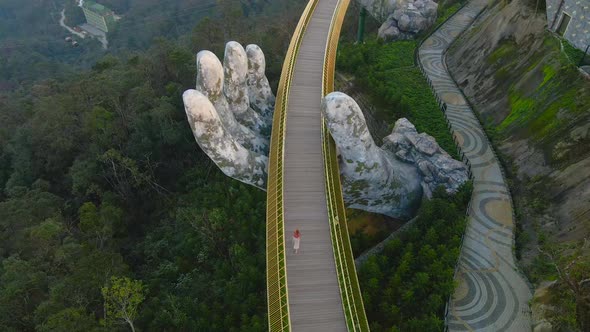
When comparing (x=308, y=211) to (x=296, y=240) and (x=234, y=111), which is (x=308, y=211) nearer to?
(x=296, y=240)

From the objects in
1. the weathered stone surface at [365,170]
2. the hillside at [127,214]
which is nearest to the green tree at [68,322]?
the hillside at [127,214]

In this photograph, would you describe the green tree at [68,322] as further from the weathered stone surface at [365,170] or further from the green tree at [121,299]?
the weathered stone surface at [365,170]

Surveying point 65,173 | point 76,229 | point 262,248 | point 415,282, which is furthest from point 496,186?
point 65,173

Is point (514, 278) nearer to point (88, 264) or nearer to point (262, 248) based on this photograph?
point (262, 248)

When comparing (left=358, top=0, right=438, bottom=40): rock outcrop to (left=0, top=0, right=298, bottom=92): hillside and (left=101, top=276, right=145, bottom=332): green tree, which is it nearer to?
(left=101, top=276, right=145, bottom=332): green tree

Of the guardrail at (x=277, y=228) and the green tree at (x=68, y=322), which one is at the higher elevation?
the guardrail at (x=277, y=228)

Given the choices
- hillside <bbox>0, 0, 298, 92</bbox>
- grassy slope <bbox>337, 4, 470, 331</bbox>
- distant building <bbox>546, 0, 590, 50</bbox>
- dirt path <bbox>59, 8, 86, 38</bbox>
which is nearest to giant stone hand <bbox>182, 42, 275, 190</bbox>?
grassy slope <bbox>337, 4, 470, 331</bbox>

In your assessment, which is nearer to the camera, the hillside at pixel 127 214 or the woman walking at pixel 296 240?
the woman walking at pixel 296 240
